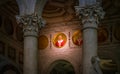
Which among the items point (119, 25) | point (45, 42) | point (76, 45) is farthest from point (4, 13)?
point (119, 25)

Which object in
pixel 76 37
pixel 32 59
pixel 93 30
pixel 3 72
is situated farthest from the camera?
pixel 76 37

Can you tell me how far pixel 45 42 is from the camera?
20375mm

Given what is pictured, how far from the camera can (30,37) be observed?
48.4 ft

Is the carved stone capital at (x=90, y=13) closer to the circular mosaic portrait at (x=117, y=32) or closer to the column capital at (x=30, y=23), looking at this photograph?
the column capital at (x=30, y=23)

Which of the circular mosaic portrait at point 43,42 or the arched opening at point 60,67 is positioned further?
the circular mosaic portrait at point 43,42

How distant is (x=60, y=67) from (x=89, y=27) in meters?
9.16

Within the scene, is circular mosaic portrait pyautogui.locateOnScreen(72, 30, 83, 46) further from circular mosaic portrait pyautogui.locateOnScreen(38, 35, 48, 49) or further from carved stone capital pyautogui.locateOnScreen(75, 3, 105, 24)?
carved stone capital pyautogui.locateOnScreen(75, 3, 105, 24)

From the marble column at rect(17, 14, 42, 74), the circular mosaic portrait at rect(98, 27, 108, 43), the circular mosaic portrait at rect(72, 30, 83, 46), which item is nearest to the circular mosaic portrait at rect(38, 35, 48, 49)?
the circular mosaic portrait at rect(72, 30, 83, 46)

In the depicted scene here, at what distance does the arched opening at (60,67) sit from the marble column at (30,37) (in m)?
5.34

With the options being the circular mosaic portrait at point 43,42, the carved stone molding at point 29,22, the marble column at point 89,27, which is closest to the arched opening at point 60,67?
the circular mosaic portrait at point 43,42

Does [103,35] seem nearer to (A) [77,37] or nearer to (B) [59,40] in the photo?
(A) [77,37]

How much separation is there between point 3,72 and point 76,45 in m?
4.06

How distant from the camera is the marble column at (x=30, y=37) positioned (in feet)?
47.8

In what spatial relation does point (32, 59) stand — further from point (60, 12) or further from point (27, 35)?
point (60, 12)
